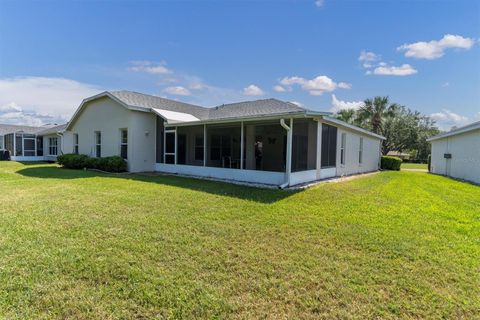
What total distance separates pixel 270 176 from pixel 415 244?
6166 millimetres

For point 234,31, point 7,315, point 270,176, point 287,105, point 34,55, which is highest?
point 234,31

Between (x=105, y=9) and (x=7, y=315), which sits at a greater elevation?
(x=105, y=9)

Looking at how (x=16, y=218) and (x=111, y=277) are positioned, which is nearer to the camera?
(x=111, y=277)

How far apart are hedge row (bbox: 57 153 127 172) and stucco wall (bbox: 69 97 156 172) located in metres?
0.53

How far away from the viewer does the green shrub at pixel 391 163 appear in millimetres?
22663

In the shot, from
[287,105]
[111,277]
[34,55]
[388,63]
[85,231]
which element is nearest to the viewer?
[111,277]

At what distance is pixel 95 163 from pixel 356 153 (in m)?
16.4

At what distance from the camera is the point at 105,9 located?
12609 mm

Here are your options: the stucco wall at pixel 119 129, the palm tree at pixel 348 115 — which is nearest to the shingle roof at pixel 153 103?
the stucco wall at pixel 119 129

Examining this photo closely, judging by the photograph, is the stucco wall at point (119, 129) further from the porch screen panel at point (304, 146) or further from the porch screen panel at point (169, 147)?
the porch screen panel at point (304, 146)

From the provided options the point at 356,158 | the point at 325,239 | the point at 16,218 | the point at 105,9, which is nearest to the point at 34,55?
the point at 105,9

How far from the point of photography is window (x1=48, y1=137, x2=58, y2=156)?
2602 cm

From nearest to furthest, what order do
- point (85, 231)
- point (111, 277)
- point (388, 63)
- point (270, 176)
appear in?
point (111, 277)
point (85, 231)
point (270, 176)
point (388, 63)

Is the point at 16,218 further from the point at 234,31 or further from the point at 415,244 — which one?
the point at 234,31
